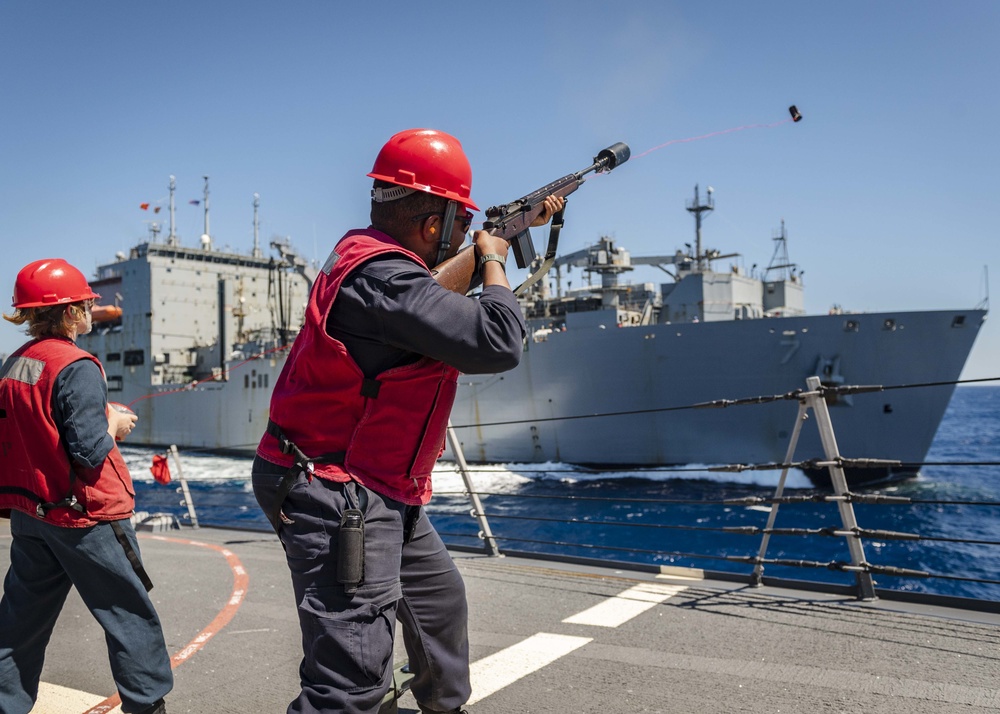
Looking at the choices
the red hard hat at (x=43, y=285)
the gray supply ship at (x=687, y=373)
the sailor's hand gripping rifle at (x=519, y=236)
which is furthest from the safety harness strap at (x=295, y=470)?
the gray supply ship at (x=687, y=373)

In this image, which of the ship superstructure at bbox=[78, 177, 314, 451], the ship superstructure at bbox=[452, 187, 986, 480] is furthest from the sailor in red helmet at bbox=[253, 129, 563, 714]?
the ship superstructure at bbox=[78, 177, 314, 451]

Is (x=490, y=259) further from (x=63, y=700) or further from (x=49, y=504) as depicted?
(x=63, y=700)

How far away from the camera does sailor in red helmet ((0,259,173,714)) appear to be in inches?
88.4

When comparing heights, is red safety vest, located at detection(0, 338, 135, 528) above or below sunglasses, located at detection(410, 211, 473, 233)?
below

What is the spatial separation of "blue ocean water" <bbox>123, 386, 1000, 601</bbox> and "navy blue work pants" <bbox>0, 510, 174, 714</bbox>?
6048 millimetres

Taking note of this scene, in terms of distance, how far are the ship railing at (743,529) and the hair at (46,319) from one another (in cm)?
218

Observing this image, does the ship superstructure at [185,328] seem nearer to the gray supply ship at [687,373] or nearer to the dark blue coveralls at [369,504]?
the gray supply ship at [687,373]

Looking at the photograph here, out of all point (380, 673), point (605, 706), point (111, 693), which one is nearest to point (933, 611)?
point (605, 706)

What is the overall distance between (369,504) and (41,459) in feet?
4.19

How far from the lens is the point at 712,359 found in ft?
65.8

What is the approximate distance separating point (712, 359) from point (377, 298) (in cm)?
1943

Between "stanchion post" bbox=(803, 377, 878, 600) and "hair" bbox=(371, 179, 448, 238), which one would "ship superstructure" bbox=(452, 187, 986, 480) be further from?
"hair" bbox=(371, 179, 448, 238)

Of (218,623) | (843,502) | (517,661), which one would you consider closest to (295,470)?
(517,661)

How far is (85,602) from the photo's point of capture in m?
2.29
